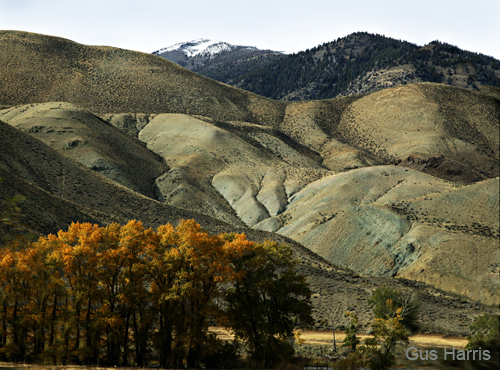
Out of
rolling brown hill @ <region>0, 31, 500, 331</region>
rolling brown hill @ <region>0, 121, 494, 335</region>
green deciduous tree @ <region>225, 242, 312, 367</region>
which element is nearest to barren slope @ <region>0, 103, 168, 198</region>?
rolling brown hill @ <region>0, 31, 500, 331</region>

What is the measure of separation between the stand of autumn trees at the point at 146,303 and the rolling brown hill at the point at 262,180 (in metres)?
16.1

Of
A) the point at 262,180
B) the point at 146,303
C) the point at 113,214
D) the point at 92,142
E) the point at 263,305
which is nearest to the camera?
the point at 146,303

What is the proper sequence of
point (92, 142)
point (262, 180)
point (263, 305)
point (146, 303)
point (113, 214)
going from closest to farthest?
point (146, 303) < point (263, 305) < point (113, 214) < point (92, 142) < point (262, 180)

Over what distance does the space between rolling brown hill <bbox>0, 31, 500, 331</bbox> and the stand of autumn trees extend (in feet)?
53.0

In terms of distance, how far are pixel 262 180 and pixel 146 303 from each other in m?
105

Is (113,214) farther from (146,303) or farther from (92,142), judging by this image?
(92,142)

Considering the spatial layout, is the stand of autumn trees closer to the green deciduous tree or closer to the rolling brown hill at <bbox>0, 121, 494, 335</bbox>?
the green deciduous tree

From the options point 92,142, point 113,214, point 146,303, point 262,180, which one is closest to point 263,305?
point 146,303

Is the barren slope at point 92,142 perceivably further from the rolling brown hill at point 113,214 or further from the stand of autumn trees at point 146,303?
the stand of autumn trees at point 146,303

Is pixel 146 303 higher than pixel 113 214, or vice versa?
pixel 113 214

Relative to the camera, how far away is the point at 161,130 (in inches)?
6708

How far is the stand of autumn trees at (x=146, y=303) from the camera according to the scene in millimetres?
36481

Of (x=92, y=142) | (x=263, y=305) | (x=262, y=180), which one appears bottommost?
(x=263, y=305)

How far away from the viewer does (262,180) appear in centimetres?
14488
